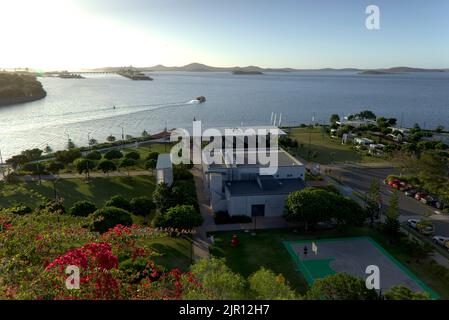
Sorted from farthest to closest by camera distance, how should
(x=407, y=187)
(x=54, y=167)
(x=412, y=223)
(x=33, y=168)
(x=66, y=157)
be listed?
(x=66, y=157) → (x=33, y=168) → (x=54, y=167) → (x=407, y=187) → (x=412, y=223)

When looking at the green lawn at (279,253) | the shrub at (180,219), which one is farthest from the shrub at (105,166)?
the green lawn at (279,253)

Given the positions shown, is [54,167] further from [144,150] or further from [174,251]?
[174,251]

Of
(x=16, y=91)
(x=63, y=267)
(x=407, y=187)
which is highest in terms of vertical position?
(x=16, y=91)

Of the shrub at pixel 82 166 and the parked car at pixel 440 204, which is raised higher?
the shrub at pixel 82 166

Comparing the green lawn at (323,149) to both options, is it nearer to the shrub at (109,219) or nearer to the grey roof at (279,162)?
the grey roof at (279,162)

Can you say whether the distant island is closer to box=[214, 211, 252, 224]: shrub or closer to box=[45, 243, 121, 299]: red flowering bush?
box=[214, 211, 252, 224]: shrub

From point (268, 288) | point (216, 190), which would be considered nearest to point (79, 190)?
point (216, 190)

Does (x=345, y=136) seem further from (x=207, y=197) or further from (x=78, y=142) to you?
(x=78, y=142)
